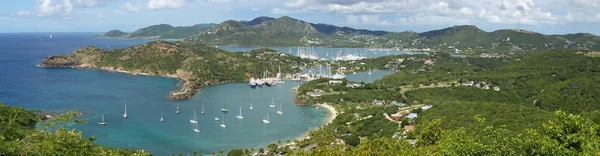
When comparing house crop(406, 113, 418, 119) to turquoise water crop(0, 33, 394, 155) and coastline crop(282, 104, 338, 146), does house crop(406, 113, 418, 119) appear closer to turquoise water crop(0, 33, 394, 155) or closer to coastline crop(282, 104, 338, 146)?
coastline crop(282, 104, 338, 146)

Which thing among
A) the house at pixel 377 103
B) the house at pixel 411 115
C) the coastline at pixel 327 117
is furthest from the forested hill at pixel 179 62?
the house at pixel 411 115

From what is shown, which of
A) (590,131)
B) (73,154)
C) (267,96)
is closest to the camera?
(73,154)

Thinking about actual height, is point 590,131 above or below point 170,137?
above

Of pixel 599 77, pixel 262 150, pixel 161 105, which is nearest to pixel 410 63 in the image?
pixel 599 77

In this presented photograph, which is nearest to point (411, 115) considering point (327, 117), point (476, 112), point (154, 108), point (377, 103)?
point (476, 112)

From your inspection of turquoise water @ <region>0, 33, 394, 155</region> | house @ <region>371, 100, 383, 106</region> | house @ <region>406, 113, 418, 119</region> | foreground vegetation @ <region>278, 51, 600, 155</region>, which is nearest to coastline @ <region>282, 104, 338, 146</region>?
turquoise water @ <region>0, 33, 394, 155</region>

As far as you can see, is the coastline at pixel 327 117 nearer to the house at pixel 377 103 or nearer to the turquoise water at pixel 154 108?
the turquoise water at pixel 154 108

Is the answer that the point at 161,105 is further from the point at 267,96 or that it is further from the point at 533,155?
the point at 533,155
